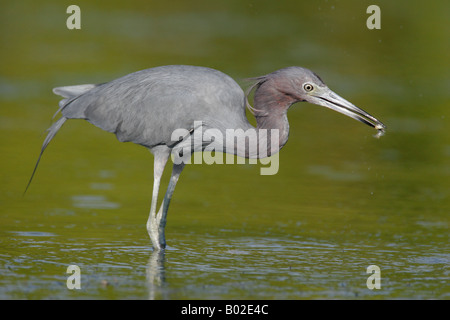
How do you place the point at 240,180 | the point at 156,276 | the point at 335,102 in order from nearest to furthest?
1. the point at 156,276
2. the point at 335,102
3. the point at 240,180

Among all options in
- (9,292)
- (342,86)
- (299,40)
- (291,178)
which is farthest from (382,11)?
(9,292)

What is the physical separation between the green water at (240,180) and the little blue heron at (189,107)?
35.0 inches

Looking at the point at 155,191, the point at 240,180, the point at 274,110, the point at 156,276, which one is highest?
the point at 274,110

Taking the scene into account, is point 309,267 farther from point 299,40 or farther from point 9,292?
point 299,40

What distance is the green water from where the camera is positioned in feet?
27.2

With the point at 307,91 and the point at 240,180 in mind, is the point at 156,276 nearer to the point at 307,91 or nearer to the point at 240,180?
the point at 307,91

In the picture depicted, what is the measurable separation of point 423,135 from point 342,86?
10.7 feet

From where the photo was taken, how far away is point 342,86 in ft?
59.8

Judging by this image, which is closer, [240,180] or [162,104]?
[162,104]

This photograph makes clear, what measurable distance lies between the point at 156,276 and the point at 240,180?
15.1ft

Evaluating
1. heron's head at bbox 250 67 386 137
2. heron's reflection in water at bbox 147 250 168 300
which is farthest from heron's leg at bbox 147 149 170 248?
heron's head at bbox 250 67 386 137

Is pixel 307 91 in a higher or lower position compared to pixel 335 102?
higher

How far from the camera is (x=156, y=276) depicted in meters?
8.14

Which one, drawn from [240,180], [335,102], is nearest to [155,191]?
[335,102]
